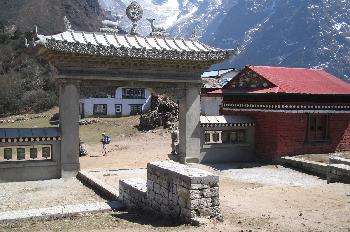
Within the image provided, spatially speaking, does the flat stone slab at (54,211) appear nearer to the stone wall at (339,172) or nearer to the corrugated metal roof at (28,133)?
the corrugated metal roof at (28,133)

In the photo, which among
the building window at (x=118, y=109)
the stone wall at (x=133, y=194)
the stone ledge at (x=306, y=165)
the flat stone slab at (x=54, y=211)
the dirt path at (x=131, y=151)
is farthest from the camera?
the building window at (x=118, y=109)

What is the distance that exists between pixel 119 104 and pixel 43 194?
139 ft

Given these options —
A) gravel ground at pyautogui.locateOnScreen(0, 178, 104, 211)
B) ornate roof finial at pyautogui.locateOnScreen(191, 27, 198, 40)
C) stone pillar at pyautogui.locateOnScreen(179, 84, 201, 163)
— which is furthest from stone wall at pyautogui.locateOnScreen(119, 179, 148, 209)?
ornate roof finial at pyautogui.locateOnScreen(191, 27, 198, 40)

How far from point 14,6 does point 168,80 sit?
9609 centimetres

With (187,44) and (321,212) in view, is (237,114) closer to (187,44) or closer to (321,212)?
(187,44)

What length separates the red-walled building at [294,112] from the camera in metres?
19.1

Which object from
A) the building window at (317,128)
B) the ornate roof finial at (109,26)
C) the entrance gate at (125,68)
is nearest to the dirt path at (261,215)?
the entrance gate at (125,68)

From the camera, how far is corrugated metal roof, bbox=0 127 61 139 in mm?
15851

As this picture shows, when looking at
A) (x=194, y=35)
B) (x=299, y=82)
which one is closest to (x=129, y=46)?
(x=194, y=35)

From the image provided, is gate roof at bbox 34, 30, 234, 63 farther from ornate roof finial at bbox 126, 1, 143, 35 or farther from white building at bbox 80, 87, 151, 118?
white building at bbox 80, 87, 151, 118

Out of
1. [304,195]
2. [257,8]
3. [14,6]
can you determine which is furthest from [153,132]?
[257,8]

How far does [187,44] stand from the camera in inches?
765

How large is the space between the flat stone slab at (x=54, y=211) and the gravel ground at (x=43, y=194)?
1533 millimetres

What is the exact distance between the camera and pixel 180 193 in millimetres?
9219
